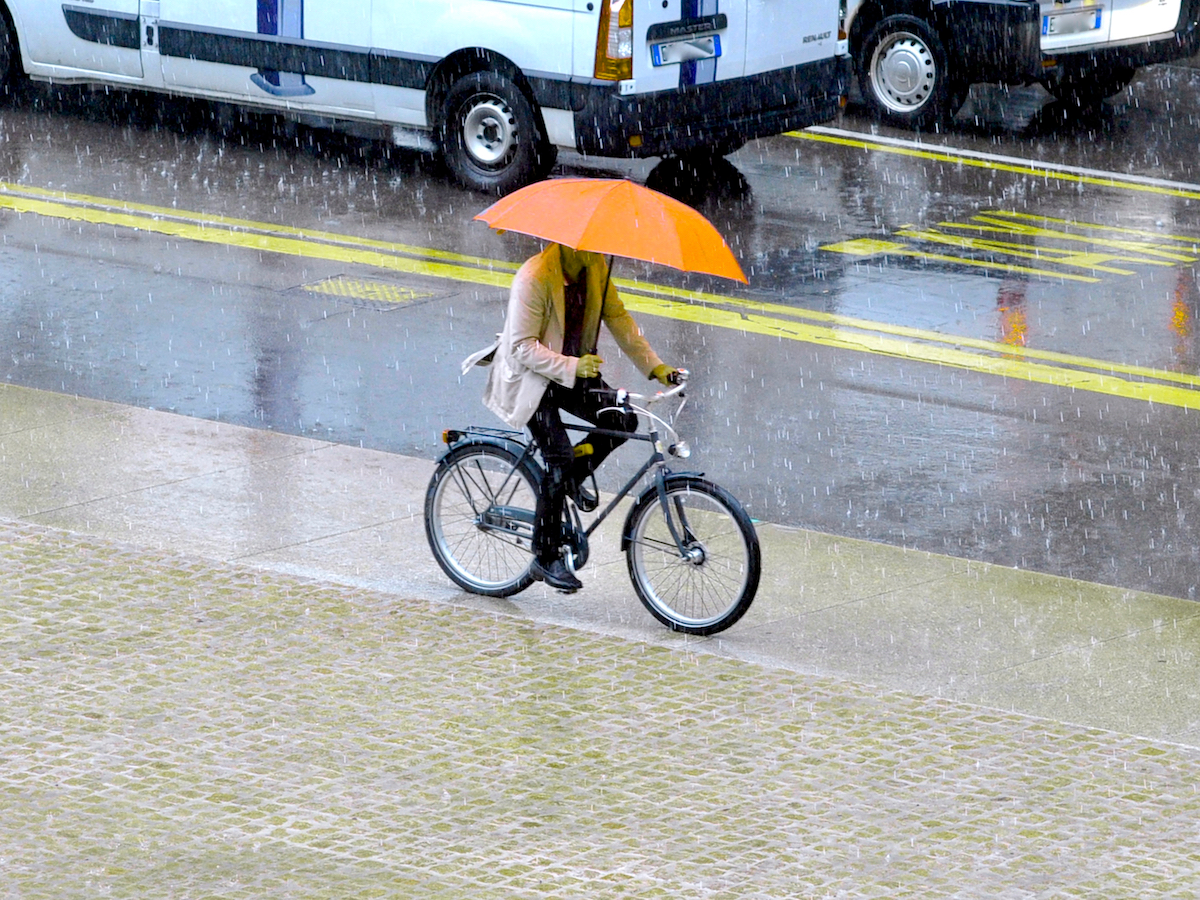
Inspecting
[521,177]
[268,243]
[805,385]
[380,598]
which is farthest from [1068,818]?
[521,177]

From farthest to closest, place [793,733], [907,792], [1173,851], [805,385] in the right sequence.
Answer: [805,385], [793,733], [907,792], [1173,851]

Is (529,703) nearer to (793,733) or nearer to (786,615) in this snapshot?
(793,733)

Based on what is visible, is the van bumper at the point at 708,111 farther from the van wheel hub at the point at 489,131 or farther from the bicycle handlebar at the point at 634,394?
the bicycle handlebar at the point at 634,394

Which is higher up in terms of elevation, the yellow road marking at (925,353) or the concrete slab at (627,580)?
the yellow road marking at (925,353)

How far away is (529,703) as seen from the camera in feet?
23.1

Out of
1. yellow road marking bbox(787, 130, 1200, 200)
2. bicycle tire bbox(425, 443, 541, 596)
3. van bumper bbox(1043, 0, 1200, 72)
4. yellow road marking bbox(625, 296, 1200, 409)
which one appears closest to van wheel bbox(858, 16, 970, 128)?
yellow road marking bbox(787, 130, 1200, 200)

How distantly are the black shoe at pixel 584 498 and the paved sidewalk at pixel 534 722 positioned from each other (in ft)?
1.33

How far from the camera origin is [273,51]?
15.3 meters

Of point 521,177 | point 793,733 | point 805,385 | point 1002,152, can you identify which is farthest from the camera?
point 1002,152

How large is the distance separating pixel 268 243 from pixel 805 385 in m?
4.22

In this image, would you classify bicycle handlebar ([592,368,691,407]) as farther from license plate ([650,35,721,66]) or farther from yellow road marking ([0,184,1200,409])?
license plate ([650,35,721,66])

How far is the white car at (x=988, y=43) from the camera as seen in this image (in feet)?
56.2

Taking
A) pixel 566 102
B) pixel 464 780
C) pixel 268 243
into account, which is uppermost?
pixel 566 102

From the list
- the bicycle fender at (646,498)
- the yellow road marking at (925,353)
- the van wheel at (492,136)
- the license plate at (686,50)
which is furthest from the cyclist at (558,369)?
the van wheel at (492,136)
